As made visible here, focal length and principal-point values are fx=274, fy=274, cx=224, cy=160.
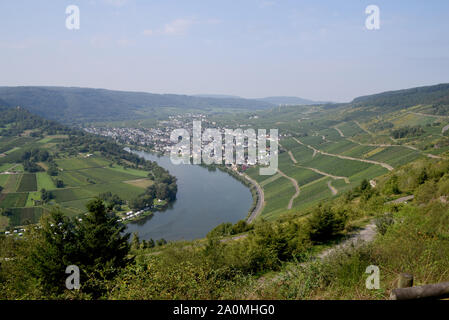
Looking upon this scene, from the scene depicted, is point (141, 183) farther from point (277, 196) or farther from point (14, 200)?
point (277, 196)

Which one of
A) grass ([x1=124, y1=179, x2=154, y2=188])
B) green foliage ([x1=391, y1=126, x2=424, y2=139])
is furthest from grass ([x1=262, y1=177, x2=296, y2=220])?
green foliage ([x1=391, y1=126, x2=424, y2=139])

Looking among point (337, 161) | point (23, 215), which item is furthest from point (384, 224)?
point (23, 215)

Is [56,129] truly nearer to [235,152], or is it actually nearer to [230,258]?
[235,152]

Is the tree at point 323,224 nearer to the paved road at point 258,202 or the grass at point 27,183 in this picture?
the paved road at point 258,202

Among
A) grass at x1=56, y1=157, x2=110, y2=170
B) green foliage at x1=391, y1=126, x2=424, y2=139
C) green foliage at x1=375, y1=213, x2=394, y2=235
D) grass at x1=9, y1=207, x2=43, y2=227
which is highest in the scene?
green foliage at x1=391, y1=126, x2=424, y2=139

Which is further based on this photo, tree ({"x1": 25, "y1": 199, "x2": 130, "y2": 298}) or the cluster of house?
the cluster of house

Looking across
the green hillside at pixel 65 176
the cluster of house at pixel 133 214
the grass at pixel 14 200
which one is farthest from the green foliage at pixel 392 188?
the grass at pixel 14 200

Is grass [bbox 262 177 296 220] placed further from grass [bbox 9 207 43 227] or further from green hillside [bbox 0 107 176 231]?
grass [bbox 9 207 43 227]

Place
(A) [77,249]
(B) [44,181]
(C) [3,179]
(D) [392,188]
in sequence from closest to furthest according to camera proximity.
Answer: (A) [77,249], (D) [392,188], (C) [3,179], (B) [44,181]
